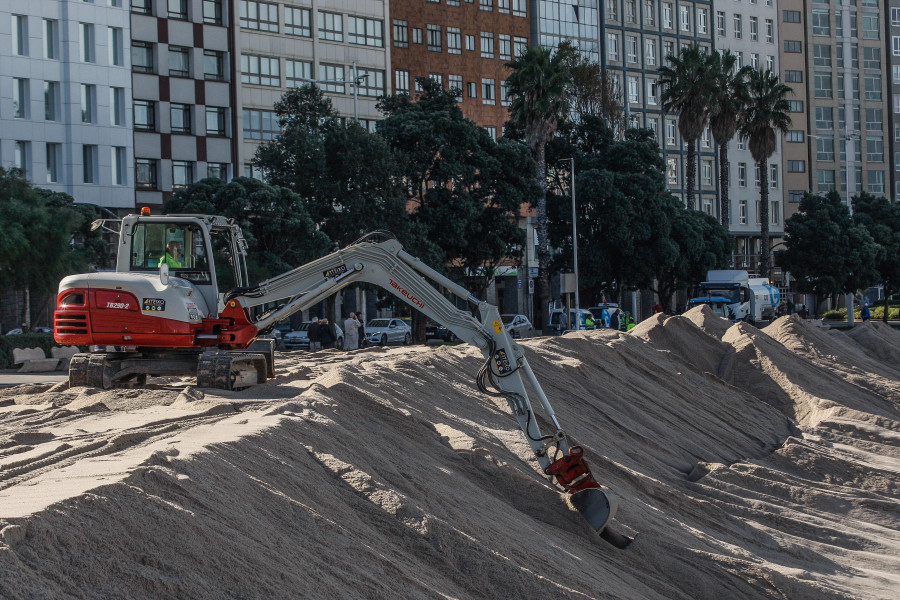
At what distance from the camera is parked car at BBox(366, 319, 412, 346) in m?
48.5

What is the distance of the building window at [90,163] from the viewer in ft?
165

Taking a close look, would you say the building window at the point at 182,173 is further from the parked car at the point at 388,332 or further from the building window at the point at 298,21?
the parked car at the point at 388,332

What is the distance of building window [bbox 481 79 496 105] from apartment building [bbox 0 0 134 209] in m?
25.6

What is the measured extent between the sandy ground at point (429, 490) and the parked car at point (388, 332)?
24517 millimetres

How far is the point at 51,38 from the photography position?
49438 mm

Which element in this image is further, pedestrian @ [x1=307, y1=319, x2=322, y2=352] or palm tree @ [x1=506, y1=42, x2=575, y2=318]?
palm tree @ [x1=506, y1=42, x2=575, y2=318]

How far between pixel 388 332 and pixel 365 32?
21227 mm

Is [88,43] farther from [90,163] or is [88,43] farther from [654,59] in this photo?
[654,59]

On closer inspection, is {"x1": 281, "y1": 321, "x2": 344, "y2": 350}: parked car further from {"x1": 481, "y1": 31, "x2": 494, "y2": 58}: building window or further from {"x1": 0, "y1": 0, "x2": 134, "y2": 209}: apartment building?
{"x1": 481, "y1": 31, "x2": 494, "y2": 58}: building window

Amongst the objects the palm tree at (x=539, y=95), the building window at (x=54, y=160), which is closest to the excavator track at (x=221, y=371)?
the building window at (x=54, y=160)

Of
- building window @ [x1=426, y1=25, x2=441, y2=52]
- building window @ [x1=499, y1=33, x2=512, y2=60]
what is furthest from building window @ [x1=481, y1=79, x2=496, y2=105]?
building window @ [x1=426, y1=25, x2=441, y2=52]

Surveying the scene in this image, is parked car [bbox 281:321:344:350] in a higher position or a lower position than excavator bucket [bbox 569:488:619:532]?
higher

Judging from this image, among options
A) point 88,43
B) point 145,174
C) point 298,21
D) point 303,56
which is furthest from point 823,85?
point 88,43

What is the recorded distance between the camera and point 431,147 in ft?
148
